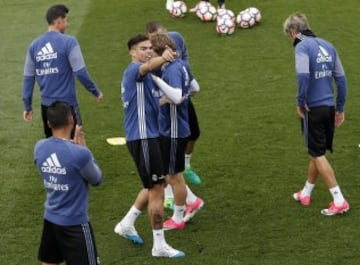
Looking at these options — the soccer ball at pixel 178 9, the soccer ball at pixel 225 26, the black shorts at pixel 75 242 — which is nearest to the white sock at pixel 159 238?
the black shorts at pixel 75 242

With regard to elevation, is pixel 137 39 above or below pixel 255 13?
above

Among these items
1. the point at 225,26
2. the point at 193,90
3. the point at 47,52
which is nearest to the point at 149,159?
the point at 193,90

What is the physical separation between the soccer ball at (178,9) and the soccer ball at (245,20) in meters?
1.61

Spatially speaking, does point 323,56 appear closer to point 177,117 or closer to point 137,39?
point 177,117

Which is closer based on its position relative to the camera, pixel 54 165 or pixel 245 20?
pixel 54 165

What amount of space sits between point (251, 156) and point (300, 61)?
105 inches

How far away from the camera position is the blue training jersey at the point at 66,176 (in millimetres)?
6156

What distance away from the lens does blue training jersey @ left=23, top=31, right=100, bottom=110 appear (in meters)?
8.94

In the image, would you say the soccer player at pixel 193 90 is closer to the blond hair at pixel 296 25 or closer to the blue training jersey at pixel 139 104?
the blue training jersey at pixel 139 104

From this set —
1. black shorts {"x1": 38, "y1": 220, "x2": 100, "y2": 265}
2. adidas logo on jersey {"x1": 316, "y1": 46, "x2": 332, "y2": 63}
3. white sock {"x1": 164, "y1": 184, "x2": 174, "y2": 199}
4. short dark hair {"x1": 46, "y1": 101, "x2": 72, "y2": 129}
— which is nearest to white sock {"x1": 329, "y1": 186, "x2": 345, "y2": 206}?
adidas logo on jersey {"x1": 316, "y1": 46, "x2": 332, "y2": 63}

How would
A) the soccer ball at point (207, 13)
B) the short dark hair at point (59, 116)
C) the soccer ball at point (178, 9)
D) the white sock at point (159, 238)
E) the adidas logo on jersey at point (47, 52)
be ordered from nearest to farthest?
the short dark hair at point (59, 116), the white sock at point (159, 238), the adidas logo on jersey at point (47, 52), the soccer ball at point (207, 13), the soccer ball at point (178, 9)

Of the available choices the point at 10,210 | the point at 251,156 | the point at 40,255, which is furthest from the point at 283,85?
the point at 40,255

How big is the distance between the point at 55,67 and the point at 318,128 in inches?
128

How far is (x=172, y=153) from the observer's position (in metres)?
8.28
